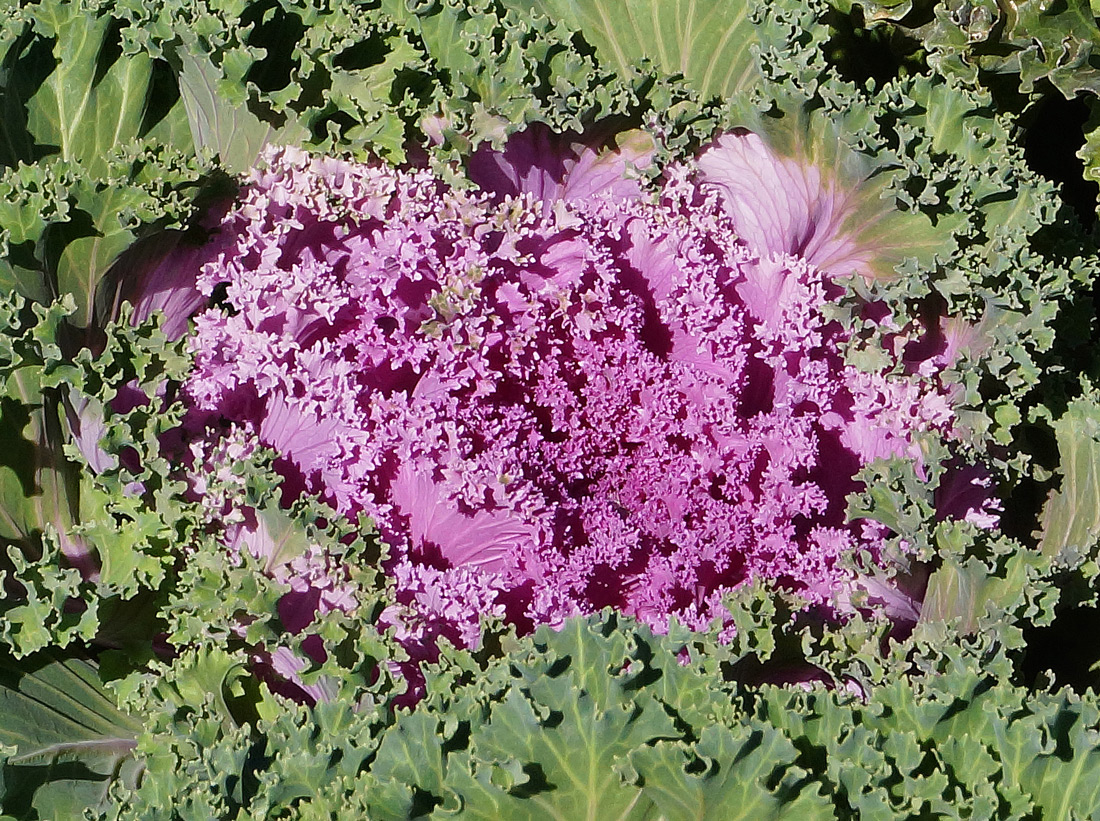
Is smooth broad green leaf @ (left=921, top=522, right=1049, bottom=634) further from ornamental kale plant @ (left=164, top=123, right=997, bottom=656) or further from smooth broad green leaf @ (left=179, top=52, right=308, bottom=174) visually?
smooth broad green leaf @ (left=179, top=52, right=308, bottom=174)

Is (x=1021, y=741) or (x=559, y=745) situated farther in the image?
(x=1021, y=741)

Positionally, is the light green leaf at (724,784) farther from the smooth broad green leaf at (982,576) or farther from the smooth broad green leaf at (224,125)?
the smooth broad green leaf at (224,125)

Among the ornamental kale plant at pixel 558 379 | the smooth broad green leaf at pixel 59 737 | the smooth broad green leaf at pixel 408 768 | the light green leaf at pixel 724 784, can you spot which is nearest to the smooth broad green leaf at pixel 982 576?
the ornamental kale plant at pixel 558 379

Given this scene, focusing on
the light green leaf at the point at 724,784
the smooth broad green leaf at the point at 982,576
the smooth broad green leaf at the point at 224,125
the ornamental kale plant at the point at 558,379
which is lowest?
the light green leaf at the point at 724,784

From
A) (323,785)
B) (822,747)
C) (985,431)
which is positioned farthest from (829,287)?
(323,785)

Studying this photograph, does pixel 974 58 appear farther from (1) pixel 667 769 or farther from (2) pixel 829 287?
(1) pixel 667 769

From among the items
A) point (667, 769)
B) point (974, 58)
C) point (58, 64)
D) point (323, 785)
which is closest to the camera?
point (667, 769)

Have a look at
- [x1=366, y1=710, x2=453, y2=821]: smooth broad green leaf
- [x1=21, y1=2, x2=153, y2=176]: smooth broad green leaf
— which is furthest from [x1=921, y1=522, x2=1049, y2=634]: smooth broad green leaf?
[x1=21, y1=2, x2=153, y2=176]: smooth broad green leaf
